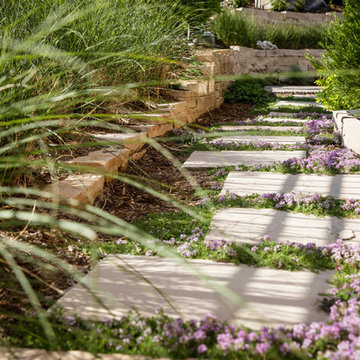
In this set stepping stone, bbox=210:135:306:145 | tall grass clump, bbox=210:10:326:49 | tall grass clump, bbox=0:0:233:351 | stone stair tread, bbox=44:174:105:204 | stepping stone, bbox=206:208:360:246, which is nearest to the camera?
tall grass clump, bbox=0:0:233:351

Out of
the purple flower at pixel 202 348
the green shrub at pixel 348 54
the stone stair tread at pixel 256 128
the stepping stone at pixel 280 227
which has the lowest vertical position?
the stone stair tread at pixel 256 128

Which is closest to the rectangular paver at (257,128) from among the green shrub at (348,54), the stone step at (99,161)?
the green shrub at (348,54)

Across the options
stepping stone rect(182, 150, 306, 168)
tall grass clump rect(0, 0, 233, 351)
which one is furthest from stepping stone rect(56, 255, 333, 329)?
stepping stone rect(182, 150, 306, 168)

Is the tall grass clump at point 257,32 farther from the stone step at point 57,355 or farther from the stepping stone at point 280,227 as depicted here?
the stone step at point 57,355

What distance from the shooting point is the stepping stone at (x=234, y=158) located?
3.28 m

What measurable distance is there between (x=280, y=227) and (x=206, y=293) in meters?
0.75

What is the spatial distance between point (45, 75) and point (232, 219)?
4.24 ft

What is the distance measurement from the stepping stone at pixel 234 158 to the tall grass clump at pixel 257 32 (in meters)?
5.33

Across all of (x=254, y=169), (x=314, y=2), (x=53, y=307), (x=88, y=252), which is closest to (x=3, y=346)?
(x=53, y=307)

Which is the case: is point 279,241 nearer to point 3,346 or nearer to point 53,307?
point 53,307

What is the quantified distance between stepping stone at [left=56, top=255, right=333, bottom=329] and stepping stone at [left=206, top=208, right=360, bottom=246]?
1.01 ft

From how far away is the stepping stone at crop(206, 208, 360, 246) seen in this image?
6.39 feet

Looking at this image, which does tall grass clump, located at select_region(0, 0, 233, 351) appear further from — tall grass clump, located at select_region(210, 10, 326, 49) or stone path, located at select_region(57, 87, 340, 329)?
tall grass clump, located at select_region(210, 10, 326, 49)

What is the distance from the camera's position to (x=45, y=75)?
234cm
